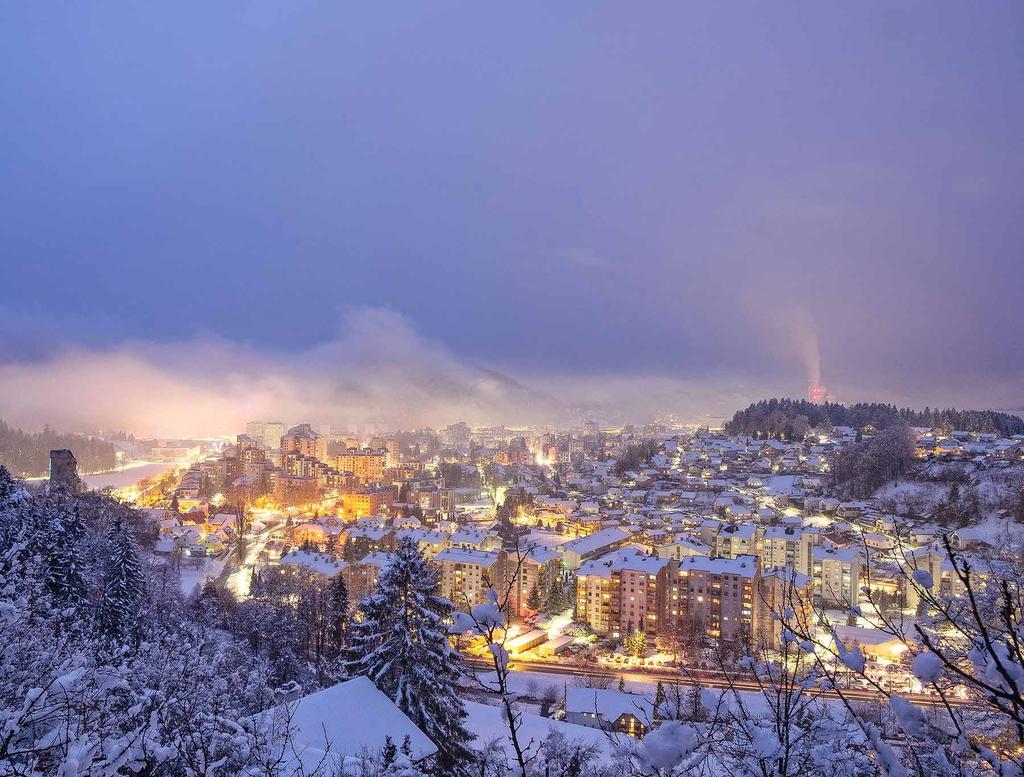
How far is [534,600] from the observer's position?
20.9 meters

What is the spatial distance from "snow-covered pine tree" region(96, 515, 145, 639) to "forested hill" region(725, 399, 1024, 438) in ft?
179

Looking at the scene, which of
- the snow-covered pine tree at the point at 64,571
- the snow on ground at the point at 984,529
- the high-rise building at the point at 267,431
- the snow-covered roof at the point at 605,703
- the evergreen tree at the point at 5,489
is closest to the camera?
the snow-covered pine tree at the point at 64,571

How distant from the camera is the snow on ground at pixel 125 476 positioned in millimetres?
46469

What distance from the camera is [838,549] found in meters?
22.3

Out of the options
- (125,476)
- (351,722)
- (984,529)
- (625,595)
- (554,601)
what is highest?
(125,476)

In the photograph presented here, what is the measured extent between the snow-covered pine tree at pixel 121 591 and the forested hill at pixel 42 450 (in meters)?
39.8

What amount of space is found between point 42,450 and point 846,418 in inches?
2810

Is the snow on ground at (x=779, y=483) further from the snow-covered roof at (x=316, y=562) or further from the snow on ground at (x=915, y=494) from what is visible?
the snow-covered roof at (x=316, y=562)

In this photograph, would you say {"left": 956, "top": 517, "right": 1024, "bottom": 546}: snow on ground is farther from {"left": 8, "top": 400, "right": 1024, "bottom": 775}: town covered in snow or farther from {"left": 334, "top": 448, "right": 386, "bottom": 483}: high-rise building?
{"left": 334, "top": 448, "right": 386, "bottom": 483}: high-rise building

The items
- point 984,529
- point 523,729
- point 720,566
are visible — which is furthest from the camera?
point 984,529

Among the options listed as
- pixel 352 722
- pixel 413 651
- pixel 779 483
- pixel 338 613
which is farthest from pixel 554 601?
pixel 779 483

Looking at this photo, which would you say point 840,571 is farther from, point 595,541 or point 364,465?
point 364,465

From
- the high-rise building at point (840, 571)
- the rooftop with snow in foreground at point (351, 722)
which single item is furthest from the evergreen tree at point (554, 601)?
the rooftop with snow in foreground at point (351, 722)

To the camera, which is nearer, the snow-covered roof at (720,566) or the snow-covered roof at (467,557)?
the snow-covered roof at (720,566)
